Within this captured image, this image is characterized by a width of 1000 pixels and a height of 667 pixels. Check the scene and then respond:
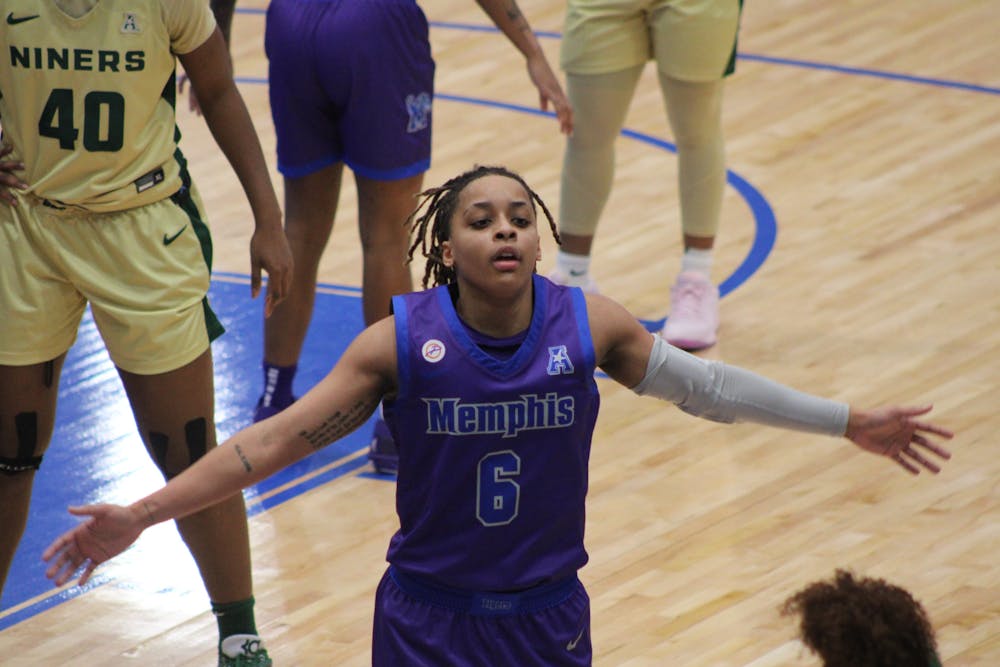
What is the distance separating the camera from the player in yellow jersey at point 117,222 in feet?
11.3

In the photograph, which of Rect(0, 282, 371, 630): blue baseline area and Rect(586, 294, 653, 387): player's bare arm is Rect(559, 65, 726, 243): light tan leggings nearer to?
Rect(0, 282, 371, 630): blue baseline area

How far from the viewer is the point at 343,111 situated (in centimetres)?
488

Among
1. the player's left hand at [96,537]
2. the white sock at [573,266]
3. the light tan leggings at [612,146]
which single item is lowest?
the white sock at [573,266]

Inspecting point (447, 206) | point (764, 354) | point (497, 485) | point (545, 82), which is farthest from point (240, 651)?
point (764, 354)

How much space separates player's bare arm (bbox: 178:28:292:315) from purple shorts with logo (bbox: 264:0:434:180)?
1.06m

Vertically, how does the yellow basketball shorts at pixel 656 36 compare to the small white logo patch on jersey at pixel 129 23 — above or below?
below

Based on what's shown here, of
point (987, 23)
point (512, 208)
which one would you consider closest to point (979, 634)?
point (512, 208)

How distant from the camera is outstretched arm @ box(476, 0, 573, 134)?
512cm

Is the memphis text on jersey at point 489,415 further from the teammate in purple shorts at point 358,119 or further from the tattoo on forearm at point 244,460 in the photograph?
the teammate in purple shorts at point 358,119

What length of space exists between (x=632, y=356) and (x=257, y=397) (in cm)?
275

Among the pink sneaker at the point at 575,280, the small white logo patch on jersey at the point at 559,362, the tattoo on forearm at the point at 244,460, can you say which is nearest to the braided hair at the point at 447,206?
the small white logo patch on jersey at the point at 559,362

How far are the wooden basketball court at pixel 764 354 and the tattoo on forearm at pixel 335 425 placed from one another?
1.25 meters

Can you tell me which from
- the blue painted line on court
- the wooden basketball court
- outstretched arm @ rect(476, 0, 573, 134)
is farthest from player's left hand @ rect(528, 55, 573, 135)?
the blue painted line on court

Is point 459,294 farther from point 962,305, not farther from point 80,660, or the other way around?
point 962,305
